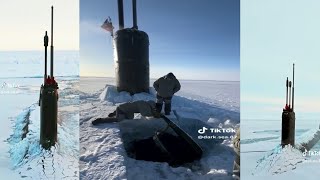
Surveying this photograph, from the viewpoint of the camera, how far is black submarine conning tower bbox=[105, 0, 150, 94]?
2.89 meters

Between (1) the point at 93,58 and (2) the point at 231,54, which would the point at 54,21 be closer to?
(1) the point at 93,58

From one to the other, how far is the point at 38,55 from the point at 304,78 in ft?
5.67

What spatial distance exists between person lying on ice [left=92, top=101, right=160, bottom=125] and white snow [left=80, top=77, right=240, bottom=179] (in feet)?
0.09

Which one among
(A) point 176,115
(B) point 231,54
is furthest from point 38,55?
(B) point 231,54

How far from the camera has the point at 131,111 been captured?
289cm

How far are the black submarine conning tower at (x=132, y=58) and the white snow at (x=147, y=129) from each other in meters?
0.06

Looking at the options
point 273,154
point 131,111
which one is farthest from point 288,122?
point 131,111

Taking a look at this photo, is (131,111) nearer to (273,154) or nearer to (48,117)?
(48,117)

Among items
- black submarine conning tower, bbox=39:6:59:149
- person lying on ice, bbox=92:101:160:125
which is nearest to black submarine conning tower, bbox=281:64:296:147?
person lying on ice, bbox=92:101:160:125

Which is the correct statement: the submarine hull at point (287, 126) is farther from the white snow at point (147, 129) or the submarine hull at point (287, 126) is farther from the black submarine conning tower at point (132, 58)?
the black submarine conning tower at point (132, 58)

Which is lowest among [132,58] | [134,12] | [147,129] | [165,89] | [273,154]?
[273,154]

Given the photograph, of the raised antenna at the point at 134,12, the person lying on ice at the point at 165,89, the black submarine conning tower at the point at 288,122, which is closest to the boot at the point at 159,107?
the person lying on ice at the point at 165,89

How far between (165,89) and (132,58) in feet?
0.97

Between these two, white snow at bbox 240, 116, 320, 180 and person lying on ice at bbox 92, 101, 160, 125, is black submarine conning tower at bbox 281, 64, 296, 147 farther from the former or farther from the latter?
person lying on ice at bbox 92, 101, 160, 125
